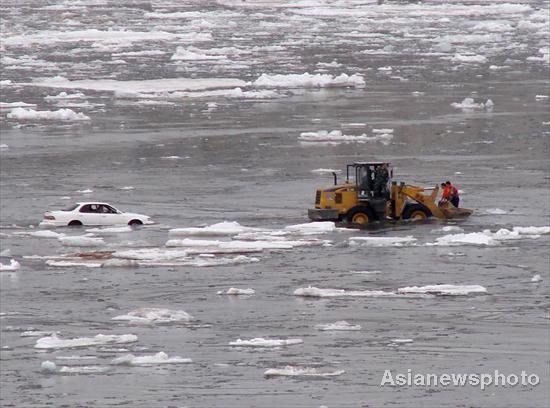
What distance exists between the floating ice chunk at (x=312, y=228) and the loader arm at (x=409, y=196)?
6.50ft

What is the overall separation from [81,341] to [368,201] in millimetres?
14041

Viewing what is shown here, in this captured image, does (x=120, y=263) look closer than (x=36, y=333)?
No

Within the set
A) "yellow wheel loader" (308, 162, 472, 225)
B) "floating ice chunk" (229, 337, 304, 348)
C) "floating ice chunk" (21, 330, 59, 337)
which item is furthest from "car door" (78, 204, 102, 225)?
"floating ice chunk" (229, 337, 304, 348)

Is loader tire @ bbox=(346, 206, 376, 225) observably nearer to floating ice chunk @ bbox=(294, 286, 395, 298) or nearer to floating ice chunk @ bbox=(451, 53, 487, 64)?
floating ice chunk @ bbox=(294, 286, 395, 298)

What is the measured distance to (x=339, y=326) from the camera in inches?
1049

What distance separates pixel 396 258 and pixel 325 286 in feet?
11.5

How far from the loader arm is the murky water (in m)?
1.01

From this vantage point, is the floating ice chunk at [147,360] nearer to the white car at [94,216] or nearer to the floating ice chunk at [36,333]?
the floating ice chunk at [36,333]

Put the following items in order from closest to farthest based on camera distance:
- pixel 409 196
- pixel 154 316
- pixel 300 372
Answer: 1. pixel 300 372
2. pixel 154 316
3. pixel 409 196

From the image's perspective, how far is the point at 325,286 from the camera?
30.6 metres

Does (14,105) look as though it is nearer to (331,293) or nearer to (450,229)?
(450,229)

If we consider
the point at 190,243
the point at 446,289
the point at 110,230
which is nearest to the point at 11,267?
the point at 190,243

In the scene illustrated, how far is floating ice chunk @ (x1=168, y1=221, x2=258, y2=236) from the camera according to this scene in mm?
36062

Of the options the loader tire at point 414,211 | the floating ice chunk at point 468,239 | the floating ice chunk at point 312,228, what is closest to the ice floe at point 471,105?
the loader tire at point 414,211
